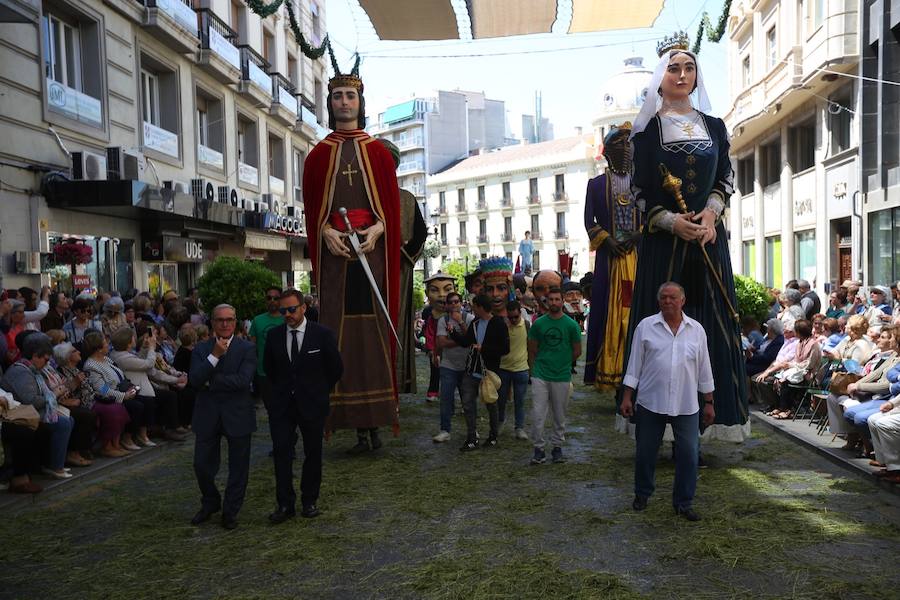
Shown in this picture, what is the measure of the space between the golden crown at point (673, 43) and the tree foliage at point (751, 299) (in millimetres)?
4991

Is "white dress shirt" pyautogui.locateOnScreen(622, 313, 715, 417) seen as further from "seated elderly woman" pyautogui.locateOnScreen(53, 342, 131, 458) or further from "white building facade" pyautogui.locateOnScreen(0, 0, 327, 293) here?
"white building facade" pyautogui.locateOnScreen(0, 0, 327, 293)

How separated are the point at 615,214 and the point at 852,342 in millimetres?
2870

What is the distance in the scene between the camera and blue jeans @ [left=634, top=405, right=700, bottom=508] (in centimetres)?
564

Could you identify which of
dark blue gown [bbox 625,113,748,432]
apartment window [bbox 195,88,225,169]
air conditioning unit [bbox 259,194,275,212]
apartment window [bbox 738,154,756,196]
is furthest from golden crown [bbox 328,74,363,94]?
apartment window [bbox 738,154,756,196]

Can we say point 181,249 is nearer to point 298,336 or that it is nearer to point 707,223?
point 298,336

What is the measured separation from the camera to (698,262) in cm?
700

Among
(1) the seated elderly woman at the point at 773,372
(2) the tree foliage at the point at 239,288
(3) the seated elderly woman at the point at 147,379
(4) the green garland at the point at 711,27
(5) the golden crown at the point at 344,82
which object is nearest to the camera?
(5) the golden crown at the point at 344,82

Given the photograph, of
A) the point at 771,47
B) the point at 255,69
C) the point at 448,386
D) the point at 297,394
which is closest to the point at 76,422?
the point at 297,394

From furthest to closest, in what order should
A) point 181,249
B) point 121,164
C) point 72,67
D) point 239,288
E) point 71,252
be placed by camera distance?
point 181,249 → point 121,164 → point 72,67 → point 71,252 → point 239,288

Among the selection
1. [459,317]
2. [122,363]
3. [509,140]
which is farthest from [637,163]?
[509,140]

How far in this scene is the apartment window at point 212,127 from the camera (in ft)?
64.7

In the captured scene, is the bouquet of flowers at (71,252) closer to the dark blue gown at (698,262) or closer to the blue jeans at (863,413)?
the dark blue gown at (698,262)

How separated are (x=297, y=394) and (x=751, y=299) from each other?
807 centimetres

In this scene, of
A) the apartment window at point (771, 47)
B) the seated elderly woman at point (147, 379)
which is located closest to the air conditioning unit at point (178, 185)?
the seated elderly woman at point (147, 379)
